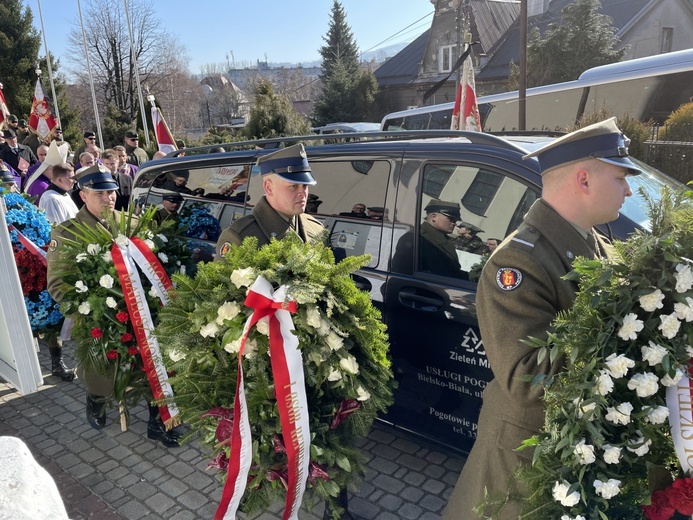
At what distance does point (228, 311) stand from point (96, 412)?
7.78 ft

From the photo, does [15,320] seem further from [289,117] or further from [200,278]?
[289,117]

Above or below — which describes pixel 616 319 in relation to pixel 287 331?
above

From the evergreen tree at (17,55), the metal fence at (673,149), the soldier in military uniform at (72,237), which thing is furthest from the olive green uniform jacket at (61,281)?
the evergreen tree at (17,55)

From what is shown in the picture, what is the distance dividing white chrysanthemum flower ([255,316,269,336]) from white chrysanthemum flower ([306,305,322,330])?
18 centimetres

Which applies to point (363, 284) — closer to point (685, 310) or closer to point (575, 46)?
point (685, 310)

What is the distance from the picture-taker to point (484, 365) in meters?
2.76

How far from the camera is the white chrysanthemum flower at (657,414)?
1.48 meters

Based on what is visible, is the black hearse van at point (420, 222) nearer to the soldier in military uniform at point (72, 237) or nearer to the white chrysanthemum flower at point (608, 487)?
the white chrysanthemum flower at point (608, 487)

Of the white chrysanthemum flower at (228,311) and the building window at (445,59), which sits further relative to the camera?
the building window at (445,59)

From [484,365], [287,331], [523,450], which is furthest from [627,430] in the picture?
[287,331]

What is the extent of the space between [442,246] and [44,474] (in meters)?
2.35

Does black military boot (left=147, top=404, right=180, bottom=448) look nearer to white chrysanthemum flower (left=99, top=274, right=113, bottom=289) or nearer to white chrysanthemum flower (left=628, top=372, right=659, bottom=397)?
white chrysanthemum flower (left=99, top=274, right=113, bottom=289)

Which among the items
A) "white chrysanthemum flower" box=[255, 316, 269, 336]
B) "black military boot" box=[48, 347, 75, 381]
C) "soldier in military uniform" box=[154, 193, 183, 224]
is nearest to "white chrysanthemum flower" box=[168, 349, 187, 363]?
"white chrysanthemum flower" box=[255, 316, 269, 336]

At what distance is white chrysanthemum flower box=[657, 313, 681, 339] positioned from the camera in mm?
1441
